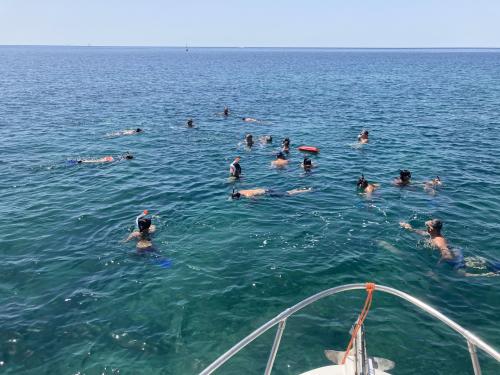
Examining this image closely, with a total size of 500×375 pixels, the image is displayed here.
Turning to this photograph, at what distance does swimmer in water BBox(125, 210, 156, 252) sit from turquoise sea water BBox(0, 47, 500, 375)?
409 mm

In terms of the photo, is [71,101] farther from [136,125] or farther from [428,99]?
[428,99]

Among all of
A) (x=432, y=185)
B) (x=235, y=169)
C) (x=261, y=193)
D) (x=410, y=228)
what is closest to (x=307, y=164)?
(x=235, y=169)

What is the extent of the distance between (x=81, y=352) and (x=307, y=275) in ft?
26.1

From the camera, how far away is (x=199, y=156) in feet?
95.7

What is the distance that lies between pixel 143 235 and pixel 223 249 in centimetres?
369

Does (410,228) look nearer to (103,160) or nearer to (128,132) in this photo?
(103,160)

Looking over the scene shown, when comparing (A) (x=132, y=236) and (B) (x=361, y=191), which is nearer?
(A) (x=132, y=236)

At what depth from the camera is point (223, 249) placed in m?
16.1

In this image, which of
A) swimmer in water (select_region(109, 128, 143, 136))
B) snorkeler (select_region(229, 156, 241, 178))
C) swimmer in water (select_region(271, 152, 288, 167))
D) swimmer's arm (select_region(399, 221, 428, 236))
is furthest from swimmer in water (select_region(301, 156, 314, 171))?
swimmer in water (select_region(109, 128, 143, 136))

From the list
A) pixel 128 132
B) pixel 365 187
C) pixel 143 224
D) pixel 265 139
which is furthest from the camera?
pixel 128 132

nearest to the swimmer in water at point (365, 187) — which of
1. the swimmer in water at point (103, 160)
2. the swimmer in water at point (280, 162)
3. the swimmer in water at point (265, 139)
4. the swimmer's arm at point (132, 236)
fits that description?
the swimmer in water at point (280, 162)

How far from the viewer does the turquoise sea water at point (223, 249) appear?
1088 cm

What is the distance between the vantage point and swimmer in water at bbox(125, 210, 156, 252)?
16.0 m

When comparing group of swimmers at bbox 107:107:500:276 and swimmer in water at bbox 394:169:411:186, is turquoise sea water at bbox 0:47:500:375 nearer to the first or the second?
group of swimmers at bbox 107:107:500:276
